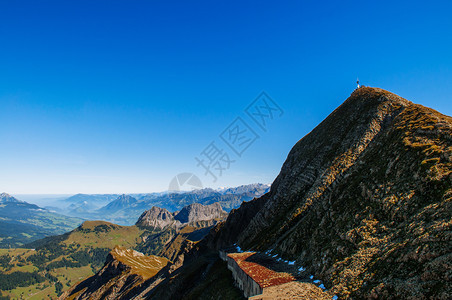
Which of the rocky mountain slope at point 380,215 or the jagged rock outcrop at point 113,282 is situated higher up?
the rocky mountain slope at point 380,215

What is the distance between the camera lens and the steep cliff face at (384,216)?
21203 mm

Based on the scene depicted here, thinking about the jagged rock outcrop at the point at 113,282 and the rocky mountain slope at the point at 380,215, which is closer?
the rocky mountain slope at the point at 380,215

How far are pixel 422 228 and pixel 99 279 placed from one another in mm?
228998

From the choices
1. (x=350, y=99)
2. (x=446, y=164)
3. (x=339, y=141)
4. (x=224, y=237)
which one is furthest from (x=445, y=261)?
(x=224, y=237)

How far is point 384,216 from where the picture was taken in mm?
30719

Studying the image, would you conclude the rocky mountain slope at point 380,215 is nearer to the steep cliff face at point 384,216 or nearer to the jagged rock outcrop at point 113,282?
the steep cliff face at point 384,216

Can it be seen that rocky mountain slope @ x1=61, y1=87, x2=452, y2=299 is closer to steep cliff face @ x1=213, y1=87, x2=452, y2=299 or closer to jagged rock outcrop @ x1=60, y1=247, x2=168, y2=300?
steep cliff face @ x1=213, y1=87, x2=452, y2=299

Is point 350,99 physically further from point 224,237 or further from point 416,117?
point 224,237

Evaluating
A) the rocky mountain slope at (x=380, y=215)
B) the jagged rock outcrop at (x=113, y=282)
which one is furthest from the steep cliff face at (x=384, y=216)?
the jagged rock outcrop at (x=113, y=282)

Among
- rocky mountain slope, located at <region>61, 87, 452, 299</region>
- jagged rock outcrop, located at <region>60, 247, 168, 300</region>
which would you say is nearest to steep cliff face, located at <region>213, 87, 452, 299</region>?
rocky mountain slope, located at <region>61, 87, 452, 299</region>

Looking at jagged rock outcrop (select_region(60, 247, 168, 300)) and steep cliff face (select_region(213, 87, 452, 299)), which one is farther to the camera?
jagged rock outcrop (select_region(60, 247, 168, 300))

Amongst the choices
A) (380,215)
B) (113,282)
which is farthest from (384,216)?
(113,282)

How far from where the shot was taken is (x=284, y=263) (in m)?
40.0

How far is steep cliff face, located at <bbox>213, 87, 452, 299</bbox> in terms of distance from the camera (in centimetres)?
2120
